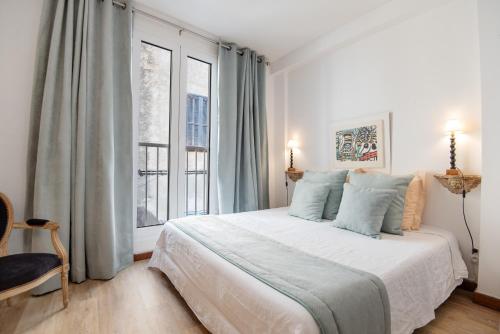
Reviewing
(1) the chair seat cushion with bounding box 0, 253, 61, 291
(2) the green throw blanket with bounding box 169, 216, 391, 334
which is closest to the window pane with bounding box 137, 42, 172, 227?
(1) the chair seat cushion with bounding box 0, 253, 61, 291

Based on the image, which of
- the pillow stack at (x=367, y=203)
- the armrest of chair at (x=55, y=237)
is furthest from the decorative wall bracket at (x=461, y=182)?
the armrest of chair at (x=55, y=237)

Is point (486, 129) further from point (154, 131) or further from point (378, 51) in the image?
point (154, 131)

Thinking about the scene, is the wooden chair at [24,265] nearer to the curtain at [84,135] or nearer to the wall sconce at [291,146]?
the curtain at [84,135]

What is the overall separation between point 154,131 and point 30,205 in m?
1.35

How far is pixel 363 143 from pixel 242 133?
159 centimetres

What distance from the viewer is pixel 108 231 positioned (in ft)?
7.26

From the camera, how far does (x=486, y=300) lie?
69.5 inches

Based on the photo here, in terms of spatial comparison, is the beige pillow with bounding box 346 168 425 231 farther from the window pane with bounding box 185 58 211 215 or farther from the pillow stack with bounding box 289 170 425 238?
the window pane with bounding box 185 58 211 215

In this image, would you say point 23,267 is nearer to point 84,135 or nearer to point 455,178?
point 84,135

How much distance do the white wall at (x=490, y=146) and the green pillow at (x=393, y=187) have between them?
513mm

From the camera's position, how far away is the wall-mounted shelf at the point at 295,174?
134 inches

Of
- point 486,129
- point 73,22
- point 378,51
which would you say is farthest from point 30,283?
point 378,51

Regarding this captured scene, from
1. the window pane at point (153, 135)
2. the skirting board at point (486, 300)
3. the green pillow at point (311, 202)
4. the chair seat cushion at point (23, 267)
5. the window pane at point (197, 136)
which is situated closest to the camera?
the chair seat cushion at point (23, 267)

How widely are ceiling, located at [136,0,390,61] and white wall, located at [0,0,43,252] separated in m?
1.07
